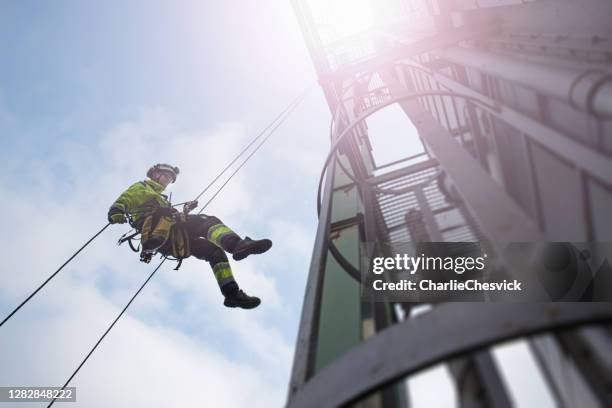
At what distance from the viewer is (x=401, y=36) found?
5.90 metres

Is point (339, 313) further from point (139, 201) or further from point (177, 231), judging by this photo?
point (139, 201)

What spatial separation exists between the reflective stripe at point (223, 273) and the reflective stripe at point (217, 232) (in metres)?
0.36

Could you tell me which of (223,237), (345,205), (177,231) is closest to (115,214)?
(177,231)

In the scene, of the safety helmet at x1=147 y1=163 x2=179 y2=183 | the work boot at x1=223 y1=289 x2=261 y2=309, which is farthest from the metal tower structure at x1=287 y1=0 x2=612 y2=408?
the safety helmet at x1=147 y1=163 x2=179 y2=183

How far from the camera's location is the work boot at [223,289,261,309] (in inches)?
193

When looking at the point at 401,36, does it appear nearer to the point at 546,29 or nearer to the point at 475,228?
the point at 546,29

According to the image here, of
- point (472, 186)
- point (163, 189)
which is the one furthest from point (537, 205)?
point (163, 189)

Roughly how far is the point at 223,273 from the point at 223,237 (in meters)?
0.59

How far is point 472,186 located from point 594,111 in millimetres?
472

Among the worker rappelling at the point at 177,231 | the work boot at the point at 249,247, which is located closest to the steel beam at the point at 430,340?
the work boot at the point at 249,247

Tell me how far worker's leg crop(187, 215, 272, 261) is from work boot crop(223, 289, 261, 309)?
23.3 inches

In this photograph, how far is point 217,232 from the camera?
498cm

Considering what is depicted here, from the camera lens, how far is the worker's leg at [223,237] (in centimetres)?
451

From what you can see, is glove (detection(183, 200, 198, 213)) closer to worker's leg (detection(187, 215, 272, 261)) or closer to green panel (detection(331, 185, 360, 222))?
worker's leg (detection(187, 215, 272, 261))
